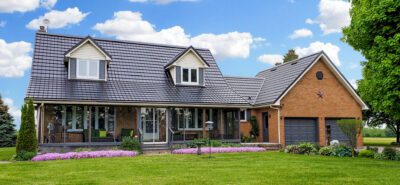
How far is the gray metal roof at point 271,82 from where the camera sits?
92.0 ft

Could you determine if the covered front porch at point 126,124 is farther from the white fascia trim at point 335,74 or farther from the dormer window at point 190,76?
the white fascia trim at point 335,74

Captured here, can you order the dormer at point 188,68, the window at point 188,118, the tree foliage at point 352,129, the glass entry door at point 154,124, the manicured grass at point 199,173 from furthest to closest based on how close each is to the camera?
the dormer at point 188,68 → the window at point 188,118 → the glass entry door at point 154,124 → the tree foliage at point 352,129 → the manicured grass at point 199,173

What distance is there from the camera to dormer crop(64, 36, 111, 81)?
23281 millimetres

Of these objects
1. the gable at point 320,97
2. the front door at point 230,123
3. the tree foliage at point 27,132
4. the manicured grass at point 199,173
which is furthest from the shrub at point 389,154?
the tree foliage at point 27,132

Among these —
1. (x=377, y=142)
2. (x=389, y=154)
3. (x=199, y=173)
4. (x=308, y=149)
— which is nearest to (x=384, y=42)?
(x=389, y=154)

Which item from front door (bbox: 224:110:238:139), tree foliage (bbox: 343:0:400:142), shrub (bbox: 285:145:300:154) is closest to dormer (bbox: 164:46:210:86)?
front door (bbox: 224:110:238:139)

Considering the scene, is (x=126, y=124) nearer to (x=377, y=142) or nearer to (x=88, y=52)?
(x=88, y=52)

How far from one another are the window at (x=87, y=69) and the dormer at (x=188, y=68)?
4.88 metres

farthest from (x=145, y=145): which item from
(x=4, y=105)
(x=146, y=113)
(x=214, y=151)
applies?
(x=4, y=105)

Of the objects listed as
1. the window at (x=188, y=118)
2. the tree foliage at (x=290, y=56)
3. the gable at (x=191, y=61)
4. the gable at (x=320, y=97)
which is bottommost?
the window at (x=188, y=118)

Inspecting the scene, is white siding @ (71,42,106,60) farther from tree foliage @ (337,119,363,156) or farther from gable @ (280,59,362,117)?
tree foliage @ (337,119,363,156)

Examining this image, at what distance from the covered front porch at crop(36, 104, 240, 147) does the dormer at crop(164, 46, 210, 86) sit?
1.89m

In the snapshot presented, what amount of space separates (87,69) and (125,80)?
2433 mm

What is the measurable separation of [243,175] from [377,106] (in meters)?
11.0
